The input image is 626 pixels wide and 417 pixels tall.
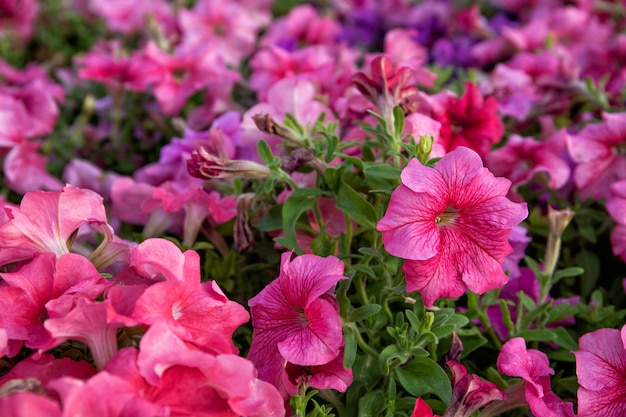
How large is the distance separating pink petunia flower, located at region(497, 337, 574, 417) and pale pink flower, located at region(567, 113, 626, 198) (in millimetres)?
502

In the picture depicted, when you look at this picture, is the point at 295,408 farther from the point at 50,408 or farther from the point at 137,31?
the point at 137,31

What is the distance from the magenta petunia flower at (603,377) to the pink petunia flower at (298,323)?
1.07ft

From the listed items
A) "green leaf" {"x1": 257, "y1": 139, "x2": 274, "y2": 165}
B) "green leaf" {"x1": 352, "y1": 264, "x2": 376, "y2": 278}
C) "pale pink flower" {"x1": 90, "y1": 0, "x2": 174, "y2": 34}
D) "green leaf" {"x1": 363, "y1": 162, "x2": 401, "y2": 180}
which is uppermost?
"green leaf" {"x1": 363, "y1": 162, "x2": 401, "y2": 180}

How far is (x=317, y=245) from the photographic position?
41.3 inches

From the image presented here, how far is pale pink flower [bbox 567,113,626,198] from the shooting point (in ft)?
4.31

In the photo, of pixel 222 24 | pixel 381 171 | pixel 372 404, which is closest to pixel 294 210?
pixel 381 171

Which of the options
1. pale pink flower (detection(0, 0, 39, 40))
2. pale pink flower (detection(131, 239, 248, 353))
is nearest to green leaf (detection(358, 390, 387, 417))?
pale pink flower (detection(131, 239, 248, 353))

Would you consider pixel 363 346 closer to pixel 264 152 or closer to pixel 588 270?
pixel 264 152

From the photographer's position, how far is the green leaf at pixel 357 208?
0.99 metres

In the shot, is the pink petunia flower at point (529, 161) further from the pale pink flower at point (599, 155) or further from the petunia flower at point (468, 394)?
the petunia flower at point (468, 394)

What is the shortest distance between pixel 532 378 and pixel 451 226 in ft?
0.77

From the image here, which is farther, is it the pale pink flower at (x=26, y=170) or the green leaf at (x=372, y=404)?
the pale pink flower at (x=26, y=170)

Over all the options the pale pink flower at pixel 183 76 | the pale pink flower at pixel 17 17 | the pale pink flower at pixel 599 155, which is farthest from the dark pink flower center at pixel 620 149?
the pale pink flower at pixel 17 17

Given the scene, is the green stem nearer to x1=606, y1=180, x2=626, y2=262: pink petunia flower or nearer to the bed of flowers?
the bed of flowers
